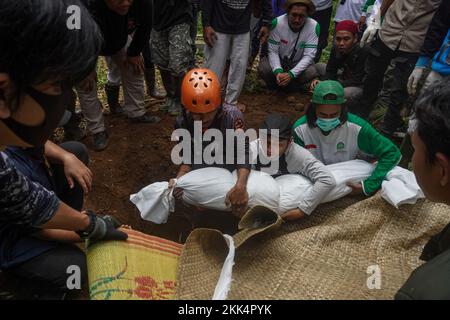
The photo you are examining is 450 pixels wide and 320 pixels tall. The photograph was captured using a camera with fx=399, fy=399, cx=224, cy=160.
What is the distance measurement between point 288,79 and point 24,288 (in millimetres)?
3730

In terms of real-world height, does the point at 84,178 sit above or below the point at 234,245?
above

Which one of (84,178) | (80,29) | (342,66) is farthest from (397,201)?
(342,66)

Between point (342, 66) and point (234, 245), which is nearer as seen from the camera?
point (234, 245)

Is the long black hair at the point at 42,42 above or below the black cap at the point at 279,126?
above

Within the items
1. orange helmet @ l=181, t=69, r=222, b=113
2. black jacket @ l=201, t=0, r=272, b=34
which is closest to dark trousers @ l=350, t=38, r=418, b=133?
black jacket @ l=201, t=0, r=272, b=34

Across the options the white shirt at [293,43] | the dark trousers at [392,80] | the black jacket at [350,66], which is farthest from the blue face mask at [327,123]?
the white shirt at [293,43]

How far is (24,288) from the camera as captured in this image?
222 centimetres

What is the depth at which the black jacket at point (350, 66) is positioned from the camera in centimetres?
455

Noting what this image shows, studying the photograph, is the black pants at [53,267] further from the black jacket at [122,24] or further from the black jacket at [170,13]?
the black jacket at [170,13]

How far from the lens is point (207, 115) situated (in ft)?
9.61

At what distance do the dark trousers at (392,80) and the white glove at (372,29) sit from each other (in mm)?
267

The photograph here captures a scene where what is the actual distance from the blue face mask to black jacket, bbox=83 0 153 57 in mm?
1789

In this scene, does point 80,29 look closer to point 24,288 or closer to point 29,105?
point 29,105

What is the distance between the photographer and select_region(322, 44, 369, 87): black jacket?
4551 mm
